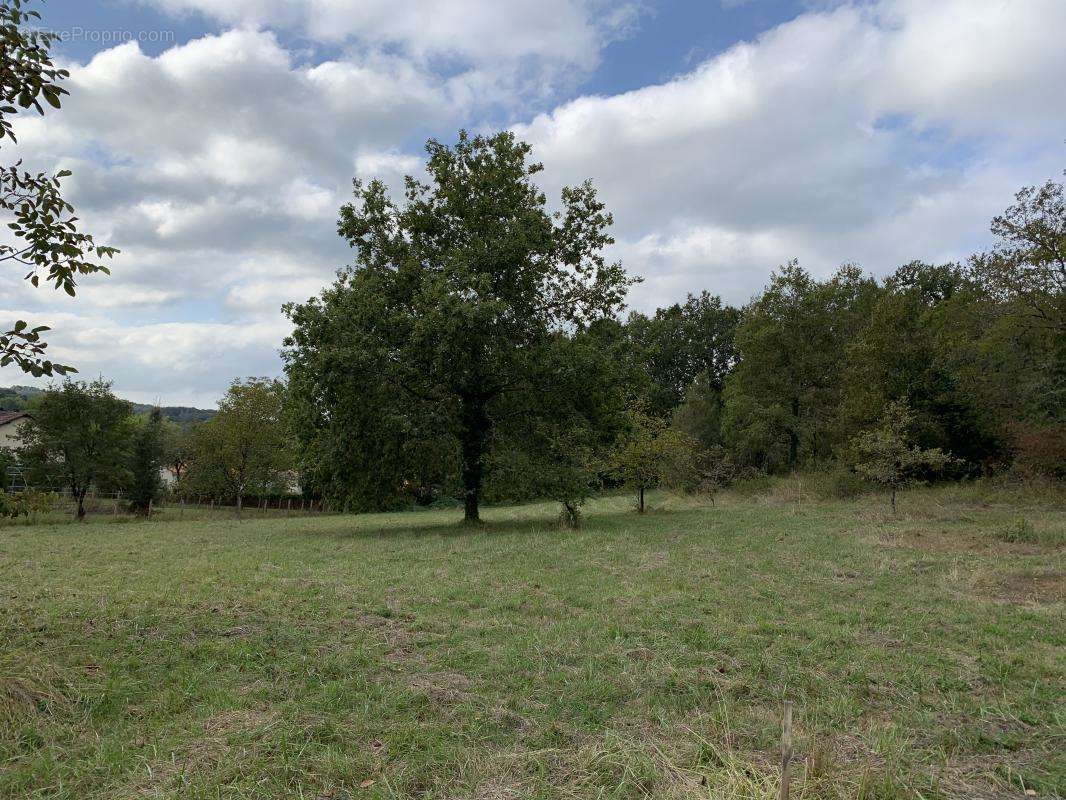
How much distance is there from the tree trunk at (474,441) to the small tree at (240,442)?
67.0 ft

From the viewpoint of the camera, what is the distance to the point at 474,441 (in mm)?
21500

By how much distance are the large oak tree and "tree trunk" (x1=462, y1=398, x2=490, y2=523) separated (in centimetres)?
5

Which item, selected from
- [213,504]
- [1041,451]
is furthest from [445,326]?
[213,504]

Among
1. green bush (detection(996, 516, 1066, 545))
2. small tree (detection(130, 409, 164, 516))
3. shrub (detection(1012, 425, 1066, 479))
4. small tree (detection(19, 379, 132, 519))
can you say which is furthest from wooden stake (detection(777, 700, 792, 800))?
small tree (detection(130, 409, 164, 516))

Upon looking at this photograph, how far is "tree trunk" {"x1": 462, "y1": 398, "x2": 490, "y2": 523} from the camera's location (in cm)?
2128

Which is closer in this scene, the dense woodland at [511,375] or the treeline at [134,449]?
the dense woodland at [511,375]

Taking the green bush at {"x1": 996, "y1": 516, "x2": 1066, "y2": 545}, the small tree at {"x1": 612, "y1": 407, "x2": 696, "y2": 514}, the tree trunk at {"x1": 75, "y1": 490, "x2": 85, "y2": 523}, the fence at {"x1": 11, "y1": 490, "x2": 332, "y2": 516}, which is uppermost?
the small tree at {"x1": 612, "y1": 407, "x2": 696, "y2": 514}

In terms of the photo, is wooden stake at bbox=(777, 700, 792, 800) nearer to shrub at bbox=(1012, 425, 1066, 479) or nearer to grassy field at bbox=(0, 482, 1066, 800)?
grassy field at bbox=(0, 482, 1066, 800)

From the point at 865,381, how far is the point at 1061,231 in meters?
11.7

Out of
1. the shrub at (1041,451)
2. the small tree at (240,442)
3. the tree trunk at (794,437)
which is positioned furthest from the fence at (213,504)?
the shrub at (1041,451)

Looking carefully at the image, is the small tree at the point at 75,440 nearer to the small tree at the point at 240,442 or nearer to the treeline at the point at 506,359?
the small tree at the point at 240,442

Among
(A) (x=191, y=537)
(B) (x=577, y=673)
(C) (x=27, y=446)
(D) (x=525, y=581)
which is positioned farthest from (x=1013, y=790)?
(C) (x=27, y=446)

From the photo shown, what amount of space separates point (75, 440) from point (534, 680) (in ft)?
105

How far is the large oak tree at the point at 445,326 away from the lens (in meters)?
18.5
